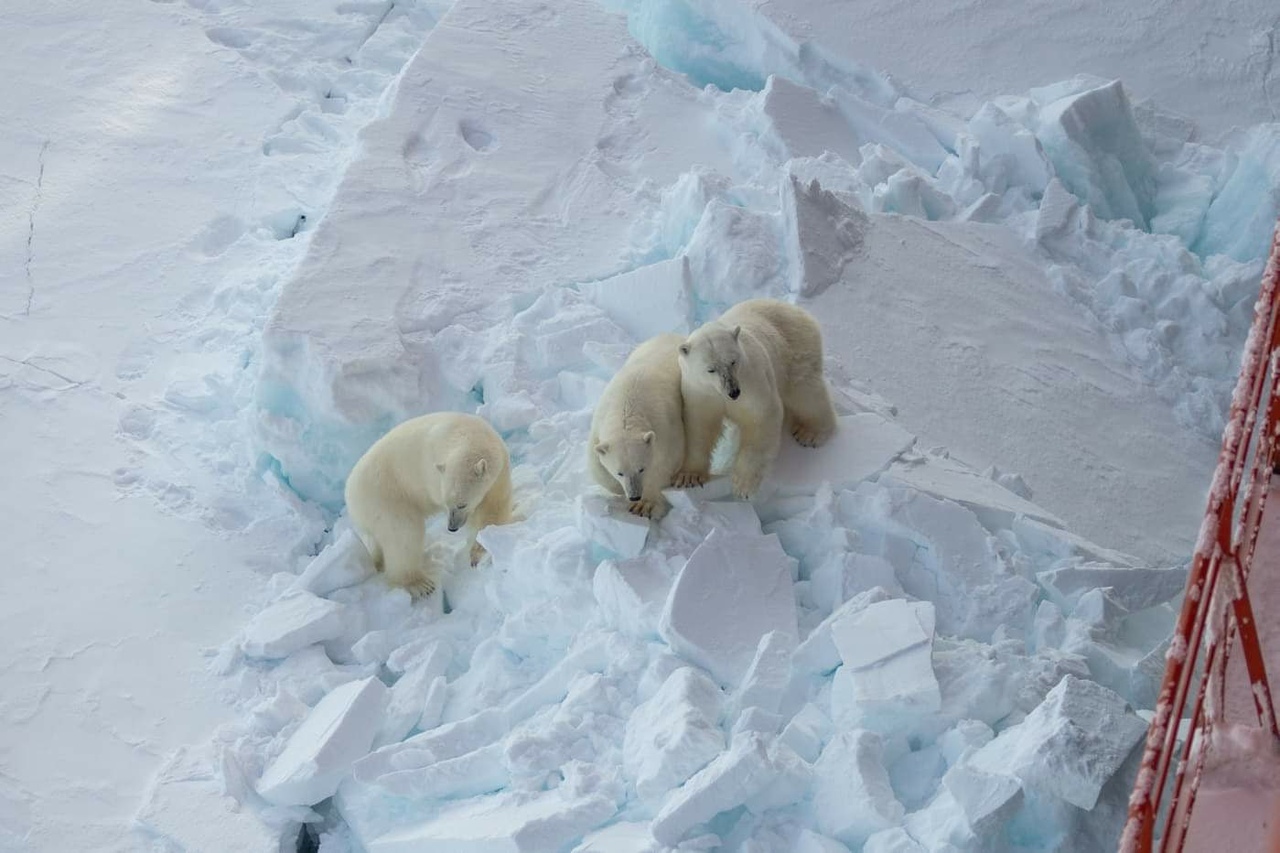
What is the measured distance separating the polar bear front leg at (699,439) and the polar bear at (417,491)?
0.57m

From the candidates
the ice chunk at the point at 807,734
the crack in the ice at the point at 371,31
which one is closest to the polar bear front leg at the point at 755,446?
the ice chunk at the point at 807,734

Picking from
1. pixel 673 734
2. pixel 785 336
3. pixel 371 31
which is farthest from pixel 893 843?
pixel 371 31

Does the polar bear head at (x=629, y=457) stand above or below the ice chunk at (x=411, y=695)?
above

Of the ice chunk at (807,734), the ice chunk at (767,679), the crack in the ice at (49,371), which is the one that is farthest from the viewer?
the crack in the ice at (49,371)

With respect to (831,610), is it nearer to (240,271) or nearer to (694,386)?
(694,386)

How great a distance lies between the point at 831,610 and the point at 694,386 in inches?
29.2

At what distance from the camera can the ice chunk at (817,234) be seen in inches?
189

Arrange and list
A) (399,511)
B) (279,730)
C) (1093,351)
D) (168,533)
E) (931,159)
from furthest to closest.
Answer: (931,159) < (1093,351) < (168,533) < (399,511) < (279,730)

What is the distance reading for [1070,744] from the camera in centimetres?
268

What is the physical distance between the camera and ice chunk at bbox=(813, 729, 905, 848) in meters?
2.73

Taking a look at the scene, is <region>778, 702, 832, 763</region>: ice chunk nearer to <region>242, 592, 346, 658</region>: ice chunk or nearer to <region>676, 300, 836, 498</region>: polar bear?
<region>676, 300, 836, 498</region>: polar bear

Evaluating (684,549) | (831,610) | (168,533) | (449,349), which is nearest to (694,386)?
(684,549)

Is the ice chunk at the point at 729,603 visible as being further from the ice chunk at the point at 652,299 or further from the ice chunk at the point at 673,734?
the ice chunk at the point at 652,299

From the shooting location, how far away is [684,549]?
353 cm
